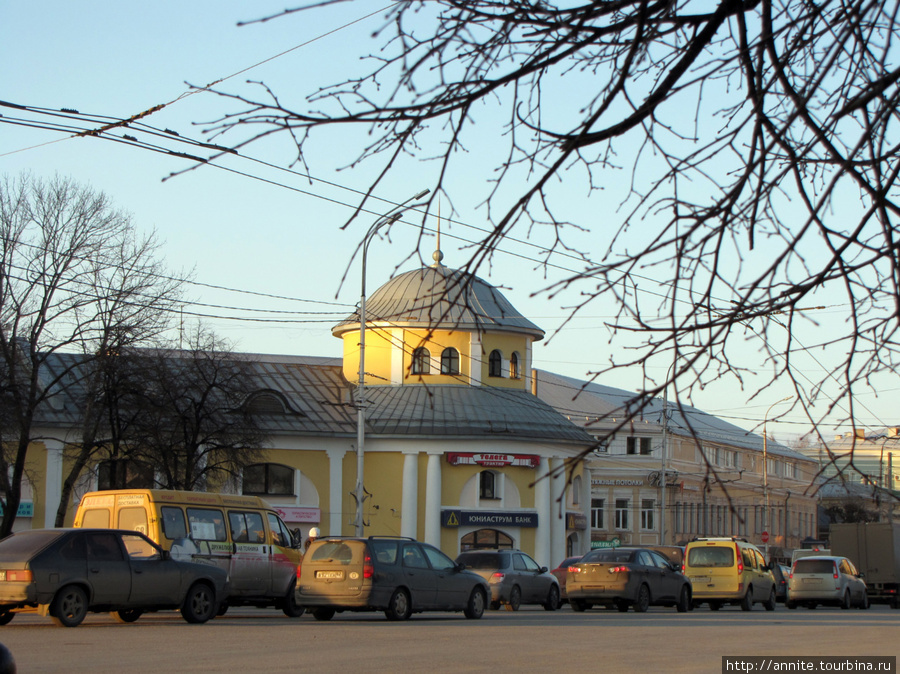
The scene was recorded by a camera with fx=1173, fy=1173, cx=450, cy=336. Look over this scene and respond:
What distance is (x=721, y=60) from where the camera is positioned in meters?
5.88

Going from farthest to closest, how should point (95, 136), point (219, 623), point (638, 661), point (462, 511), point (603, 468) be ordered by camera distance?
point (603, 468)
point (462, 511)
point (219, 623)
point (95, 136)
point (638, 661)

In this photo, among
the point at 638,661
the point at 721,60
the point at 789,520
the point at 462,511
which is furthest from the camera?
the point at 789,520

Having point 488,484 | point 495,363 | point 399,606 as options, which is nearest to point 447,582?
point 399,606

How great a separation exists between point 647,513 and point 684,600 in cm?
4701

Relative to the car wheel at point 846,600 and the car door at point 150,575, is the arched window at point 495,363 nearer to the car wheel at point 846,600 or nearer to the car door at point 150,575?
the car wheel at point 846,600

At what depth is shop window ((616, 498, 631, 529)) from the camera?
71938 mm

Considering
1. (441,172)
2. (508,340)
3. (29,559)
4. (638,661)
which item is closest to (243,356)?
(508,340)

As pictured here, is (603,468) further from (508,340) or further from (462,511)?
(462,511)

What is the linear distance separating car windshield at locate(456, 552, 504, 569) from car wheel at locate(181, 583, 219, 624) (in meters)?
9.30

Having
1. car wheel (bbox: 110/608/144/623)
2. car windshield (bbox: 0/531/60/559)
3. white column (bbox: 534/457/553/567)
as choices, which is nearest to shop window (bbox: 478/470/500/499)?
white column (bbox: 534/457/553/567)

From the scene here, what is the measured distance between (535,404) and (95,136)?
36545mm

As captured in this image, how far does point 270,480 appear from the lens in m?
44.9

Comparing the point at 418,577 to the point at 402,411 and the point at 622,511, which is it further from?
the point at 622,511

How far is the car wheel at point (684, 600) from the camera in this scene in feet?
86.0
